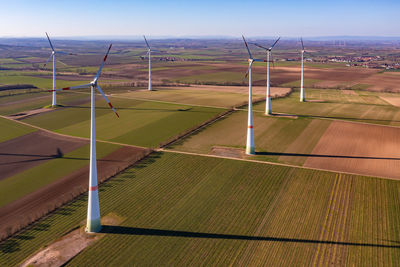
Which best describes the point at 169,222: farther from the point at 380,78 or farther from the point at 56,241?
the point at 380,78

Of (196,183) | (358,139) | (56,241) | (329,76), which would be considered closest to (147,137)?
(196,183)

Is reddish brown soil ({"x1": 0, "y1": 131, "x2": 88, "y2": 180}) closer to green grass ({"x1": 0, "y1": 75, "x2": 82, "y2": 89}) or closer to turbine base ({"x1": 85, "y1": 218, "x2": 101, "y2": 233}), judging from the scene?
turbine base ({"x1": 85, "y1": 218, "x2": 101, "y2": 233})

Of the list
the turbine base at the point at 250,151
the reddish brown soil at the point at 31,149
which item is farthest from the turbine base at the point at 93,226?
the turbine base at the point at 250,151

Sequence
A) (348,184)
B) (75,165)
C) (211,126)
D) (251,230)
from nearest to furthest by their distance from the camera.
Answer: (251,230) < (348,184) < (75,165) < (211,126)

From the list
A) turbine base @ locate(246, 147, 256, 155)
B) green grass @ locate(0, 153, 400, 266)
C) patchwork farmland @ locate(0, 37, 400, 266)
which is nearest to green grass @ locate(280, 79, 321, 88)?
patchwork farmland @ locate(0, 37, 400, 266)

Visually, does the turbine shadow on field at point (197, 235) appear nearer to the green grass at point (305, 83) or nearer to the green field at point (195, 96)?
the green field at point (195, 96)

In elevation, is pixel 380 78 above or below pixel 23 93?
above
